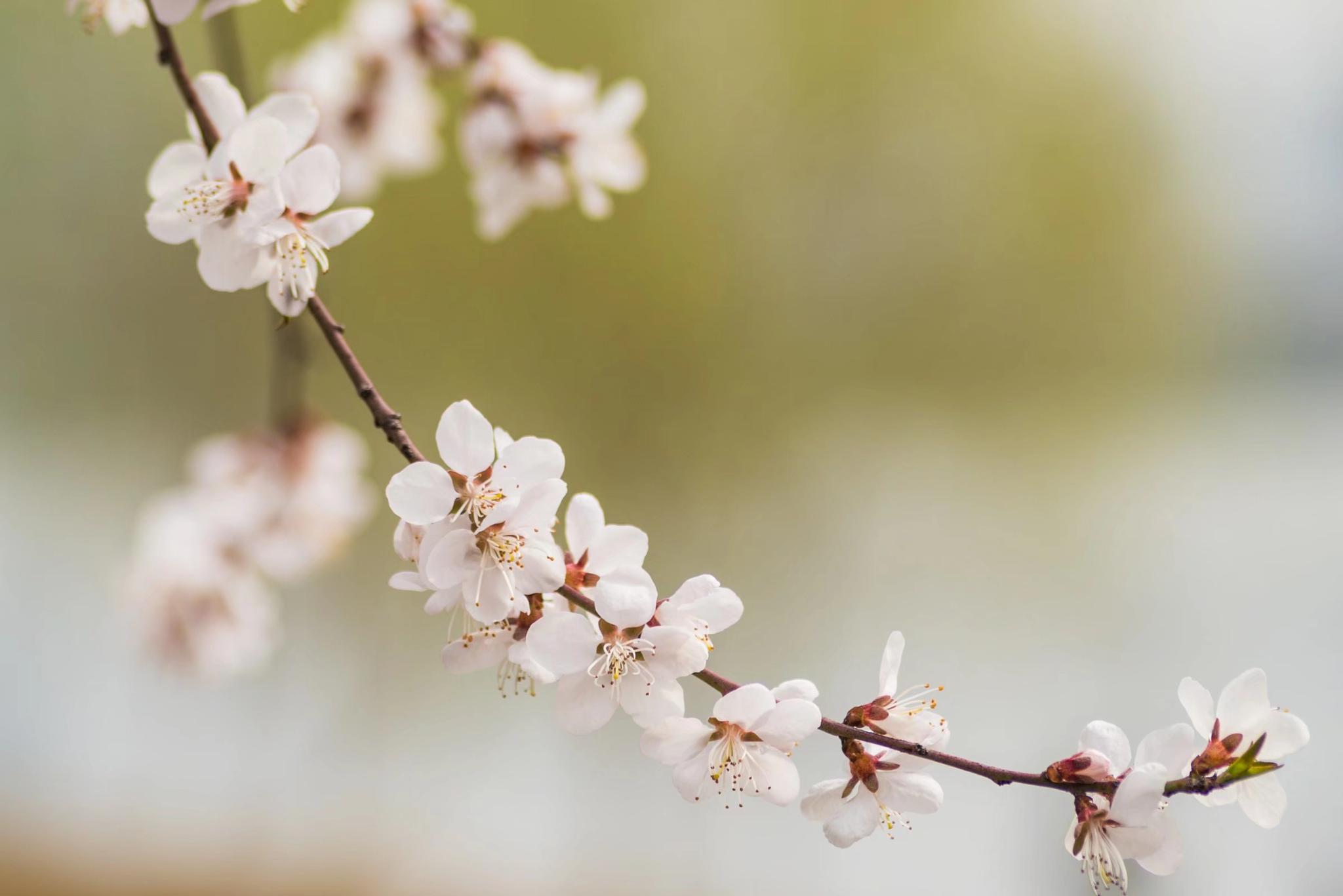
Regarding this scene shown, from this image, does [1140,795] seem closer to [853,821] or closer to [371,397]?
[853,821]

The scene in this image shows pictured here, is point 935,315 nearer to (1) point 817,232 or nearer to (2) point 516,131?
(1) point 817,232

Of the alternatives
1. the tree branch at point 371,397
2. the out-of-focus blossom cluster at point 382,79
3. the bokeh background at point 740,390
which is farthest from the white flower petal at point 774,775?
the bokeh background at point 740,390

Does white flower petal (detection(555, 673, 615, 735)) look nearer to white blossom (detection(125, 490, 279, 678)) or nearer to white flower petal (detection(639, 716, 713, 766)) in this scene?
white flower petal (detection(639, 716, 713, 766))

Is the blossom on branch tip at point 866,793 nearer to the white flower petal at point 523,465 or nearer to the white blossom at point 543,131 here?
the white flower petal at point 523,465

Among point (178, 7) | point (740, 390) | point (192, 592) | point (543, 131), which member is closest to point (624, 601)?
point (178, 7)

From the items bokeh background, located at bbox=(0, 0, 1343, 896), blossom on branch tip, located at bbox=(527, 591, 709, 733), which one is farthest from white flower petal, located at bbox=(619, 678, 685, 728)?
bokeh background, located at bbox=(0, 0, 1343, 896)

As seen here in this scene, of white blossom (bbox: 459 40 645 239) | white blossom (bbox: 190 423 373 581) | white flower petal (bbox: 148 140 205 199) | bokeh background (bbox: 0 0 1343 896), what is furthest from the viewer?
bokeh background (bbox: 0 0 1343 896)
